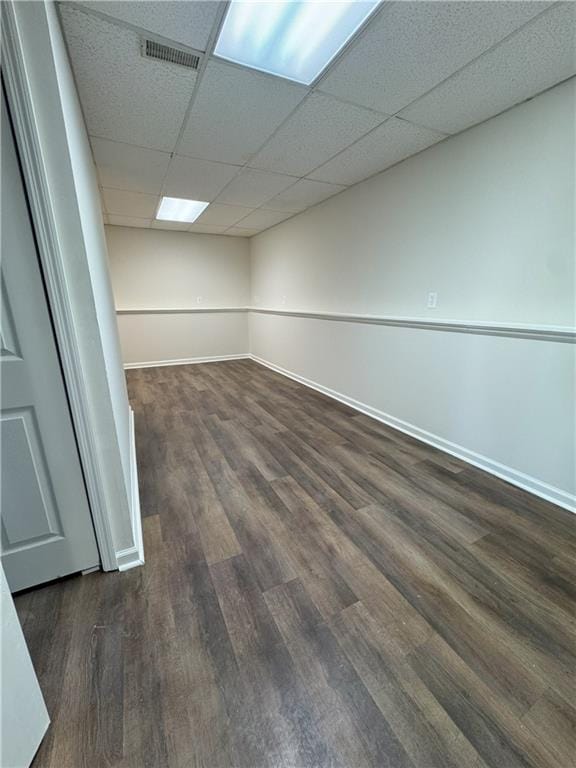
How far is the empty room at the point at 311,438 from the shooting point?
0.96 m

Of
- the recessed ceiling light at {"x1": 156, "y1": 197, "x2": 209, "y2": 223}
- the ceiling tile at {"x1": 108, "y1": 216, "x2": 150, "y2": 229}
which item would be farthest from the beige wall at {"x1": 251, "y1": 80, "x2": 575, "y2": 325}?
the ceiling tile at {"x1": 108, "y1": 216, "x2": 150, "y2": 229}

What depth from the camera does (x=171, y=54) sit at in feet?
4.95

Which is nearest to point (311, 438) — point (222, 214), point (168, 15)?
A: point (168, 15)

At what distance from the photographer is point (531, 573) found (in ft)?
4.77

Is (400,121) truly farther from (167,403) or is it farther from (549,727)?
(167,403)

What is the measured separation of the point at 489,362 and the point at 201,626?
7.34 ft

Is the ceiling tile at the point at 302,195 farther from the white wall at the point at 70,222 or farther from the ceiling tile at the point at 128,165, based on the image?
the white wall at the point at 70,222

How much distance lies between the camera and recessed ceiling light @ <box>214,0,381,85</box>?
1294 mm

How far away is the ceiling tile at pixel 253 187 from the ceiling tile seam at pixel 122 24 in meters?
1.40

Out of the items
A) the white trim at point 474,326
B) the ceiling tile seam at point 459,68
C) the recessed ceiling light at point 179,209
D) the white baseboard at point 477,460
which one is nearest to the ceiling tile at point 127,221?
the recessed ceiling light at point 179,209

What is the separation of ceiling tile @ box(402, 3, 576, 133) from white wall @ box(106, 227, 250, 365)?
417 centimetres

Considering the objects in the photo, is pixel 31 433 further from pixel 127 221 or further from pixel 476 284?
pixel 127 221

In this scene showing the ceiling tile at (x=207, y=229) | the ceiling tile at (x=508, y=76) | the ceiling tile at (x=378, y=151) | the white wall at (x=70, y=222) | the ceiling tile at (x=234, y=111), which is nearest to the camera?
the white wall at (x=70, y=222)

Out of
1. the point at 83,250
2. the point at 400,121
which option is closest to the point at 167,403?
the point at 83,250
